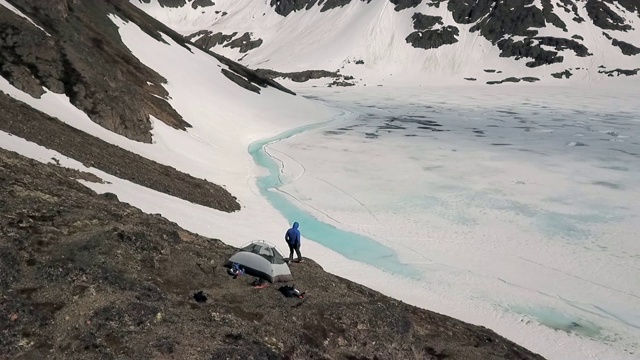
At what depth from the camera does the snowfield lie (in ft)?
57.3

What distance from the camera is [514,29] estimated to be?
190625 mm

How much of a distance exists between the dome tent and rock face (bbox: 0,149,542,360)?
345mm

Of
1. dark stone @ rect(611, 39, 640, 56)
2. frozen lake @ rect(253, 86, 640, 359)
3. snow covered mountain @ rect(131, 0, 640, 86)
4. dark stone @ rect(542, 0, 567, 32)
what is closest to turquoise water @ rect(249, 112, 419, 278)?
frozen lake @ rect(253, 86, 640, 359)

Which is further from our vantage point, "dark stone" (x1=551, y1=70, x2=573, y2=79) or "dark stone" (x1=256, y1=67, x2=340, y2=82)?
"dark stone" (x1=256, y1=67, x2=340, y2=82)

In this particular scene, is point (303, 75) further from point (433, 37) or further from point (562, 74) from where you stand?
point (562, 74)

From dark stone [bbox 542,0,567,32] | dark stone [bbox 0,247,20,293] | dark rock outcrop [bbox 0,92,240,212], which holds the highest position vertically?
dark stone [bbox 542,0,567,32]

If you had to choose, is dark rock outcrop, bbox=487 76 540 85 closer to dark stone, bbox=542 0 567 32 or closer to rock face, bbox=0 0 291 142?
dark stone, bbox=542 0 567 32

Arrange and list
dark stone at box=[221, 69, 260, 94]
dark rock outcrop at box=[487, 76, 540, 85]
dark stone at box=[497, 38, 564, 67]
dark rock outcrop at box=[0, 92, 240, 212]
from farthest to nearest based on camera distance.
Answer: dark stone at box=[497, 38, 564, 67] → dark rock outcrop at box=[487, 76, 540, 85] → dark stone at box=[221, 69, 260, 94] → dark rock outcrop at box=[0, 92, 240, 212]

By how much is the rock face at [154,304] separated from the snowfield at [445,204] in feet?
12.2

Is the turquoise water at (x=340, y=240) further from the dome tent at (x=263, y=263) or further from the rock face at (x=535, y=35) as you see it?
the rock face at (x=535, y=35)

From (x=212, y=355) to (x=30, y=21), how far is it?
35.3 metres

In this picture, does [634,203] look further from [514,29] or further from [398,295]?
[514,29]

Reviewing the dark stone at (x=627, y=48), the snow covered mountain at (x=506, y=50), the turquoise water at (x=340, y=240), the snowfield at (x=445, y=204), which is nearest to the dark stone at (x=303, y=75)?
the snow covered mountain at (x=506, y=50)

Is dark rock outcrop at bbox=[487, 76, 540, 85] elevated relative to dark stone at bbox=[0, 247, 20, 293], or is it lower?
elevated
